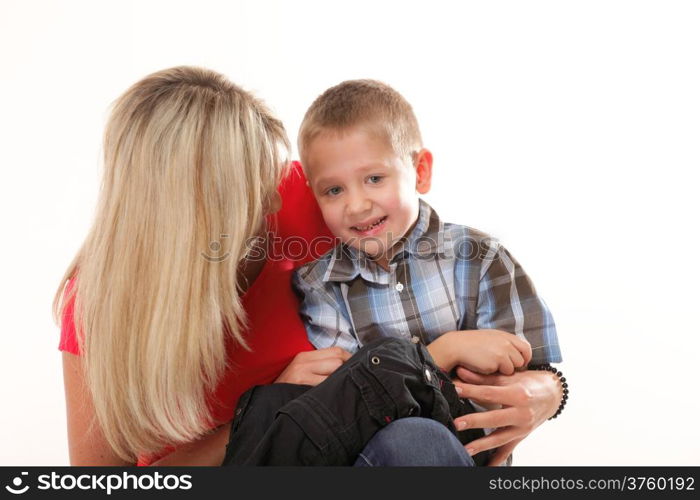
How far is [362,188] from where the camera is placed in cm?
179

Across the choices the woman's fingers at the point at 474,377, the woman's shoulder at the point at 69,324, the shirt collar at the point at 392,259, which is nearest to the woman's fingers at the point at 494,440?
the woman's fingers at the point at 474,377

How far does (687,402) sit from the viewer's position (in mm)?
2922

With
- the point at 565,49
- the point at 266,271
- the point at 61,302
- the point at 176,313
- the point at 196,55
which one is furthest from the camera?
the point at 565,49

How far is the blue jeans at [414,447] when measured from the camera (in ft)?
4.62

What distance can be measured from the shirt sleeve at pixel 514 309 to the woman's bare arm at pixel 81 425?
86 centimetres

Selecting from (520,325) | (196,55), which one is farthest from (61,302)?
(196,55)

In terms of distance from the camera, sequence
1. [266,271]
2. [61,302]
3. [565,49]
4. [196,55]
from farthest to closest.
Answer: [565,49]
[196,55]
[266,271]
[61,302]

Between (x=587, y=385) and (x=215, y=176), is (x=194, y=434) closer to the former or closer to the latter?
(x=215, y=176)

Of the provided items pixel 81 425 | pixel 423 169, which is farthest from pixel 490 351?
pixel 81 425

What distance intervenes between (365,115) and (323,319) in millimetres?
477

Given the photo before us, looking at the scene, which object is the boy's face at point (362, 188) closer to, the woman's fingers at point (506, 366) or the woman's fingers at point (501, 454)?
the woman's fingers at point (506, 366)

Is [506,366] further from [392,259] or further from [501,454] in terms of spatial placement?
[392,259]

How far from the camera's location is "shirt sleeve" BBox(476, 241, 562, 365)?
1.82m

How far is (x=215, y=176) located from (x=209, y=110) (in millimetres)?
143
